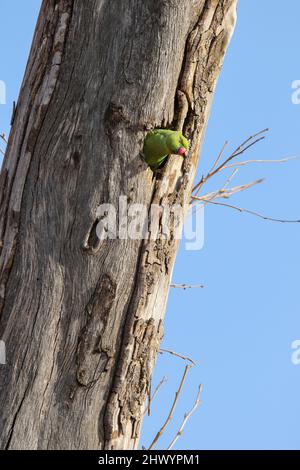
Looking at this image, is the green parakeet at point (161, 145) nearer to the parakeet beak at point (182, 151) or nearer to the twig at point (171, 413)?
the parakeet beak at point (182, 151)

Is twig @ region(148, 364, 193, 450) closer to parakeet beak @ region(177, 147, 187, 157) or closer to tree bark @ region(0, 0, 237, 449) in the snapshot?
tree bark @ region(0, 0, 237, 449)

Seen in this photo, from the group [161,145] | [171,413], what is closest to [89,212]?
[161,145]

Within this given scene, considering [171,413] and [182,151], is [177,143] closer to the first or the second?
[182,151]

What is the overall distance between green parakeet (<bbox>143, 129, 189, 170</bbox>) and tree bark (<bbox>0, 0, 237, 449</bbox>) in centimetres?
3

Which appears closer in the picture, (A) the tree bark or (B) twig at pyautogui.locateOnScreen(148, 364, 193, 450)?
(A) the tree bark

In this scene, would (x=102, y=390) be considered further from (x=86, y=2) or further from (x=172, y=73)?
(x=86, y=2)

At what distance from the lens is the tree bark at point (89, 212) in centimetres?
203

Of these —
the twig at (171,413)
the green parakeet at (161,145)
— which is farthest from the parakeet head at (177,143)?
the twig at (171,413)

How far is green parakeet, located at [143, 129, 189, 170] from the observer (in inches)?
82.7

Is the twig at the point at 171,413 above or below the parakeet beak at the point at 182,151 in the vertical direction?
below

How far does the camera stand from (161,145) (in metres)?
2.10

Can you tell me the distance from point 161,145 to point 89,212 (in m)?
0.31

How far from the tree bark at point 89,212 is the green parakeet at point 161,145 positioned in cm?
3

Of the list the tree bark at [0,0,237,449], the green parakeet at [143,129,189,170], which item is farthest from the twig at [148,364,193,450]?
the green parakeet at [143,129,189,170]
